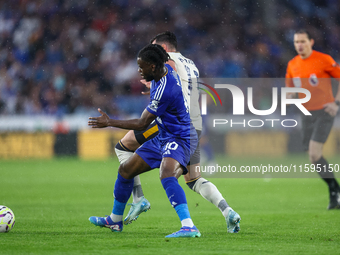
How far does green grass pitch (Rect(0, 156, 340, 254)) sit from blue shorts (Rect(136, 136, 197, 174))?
662 millimetres

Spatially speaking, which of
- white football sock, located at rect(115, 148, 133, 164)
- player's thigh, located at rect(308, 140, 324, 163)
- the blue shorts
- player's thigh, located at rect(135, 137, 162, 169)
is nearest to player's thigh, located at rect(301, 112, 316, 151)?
player's thigh, located at rect(308, 140, 324, 163)

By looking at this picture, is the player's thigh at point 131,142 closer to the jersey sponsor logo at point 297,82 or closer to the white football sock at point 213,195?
the white football sock at point 213,195

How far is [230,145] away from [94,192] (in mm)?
6525

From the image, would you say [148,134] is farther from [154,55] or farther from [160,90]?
[154,55]

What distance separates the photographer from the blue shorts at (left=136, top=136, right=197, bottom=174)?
445cm

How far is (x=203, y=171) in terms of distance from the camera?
41.7 ft

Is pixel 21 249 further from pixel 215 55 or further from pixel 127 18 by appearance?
pixel 127 18

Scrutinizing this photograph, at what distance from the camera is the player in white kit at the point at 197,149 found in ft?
15.9

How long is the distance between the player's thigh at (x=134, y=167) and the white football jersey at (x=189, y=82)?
67 cm

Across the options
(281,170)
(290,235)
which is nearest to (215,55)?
(281,170)

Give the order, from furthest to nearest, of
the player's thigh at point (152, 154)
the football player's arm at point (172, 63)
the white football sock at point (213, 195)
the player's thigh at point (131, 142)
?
the player's thigh at point (131, 142), the football player's arm at point (172, 63), the white football sock at point (213, 195), the player's thigh at point (152, 154)

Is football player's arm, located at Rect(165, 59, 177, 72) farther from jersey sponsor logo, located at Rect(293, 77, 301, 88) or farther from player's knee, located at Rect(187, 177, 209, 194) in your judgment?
jersey sponsor logo, located at Rect(293, 77, 301, 88)

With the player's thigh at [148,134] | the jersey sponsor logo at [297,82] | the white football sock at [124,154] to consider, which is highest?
the jersey sponsor logo at [297,82]

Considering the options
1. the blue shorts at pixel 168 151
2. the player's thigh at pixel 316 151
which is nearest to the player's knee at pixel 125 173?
the blue shorts at pixel 168 151
